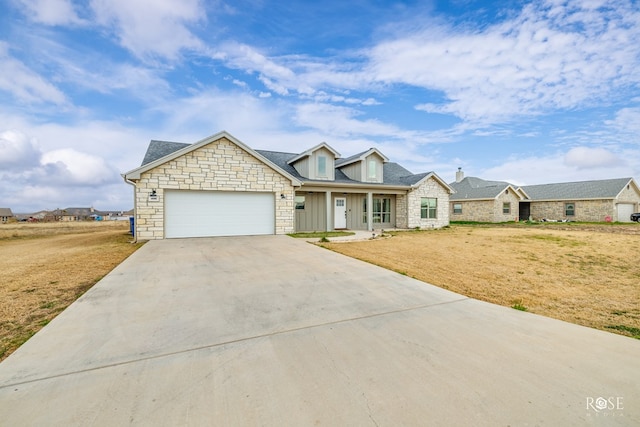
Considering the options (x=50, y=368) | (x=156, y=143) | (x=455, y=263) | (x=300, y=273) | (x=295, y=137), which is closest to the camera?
(x=50, y=368)

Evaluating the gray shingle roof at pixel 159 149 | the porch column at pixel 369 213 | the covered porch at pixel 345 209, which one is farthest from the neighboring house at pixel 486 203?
the gray shingle roof at pixel 159 149

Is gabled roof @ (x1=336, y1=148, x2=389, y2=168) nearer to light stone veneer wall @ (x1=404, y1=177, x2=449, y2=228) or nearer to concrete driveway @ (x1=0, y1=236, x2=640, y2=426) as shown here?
light stone veneer wall @ (x1=404, y1=177, x2=449, y2=228)

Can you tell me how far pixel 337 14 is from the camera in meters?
11.6

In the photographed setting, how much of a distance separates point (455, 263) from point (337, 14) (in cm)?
1150

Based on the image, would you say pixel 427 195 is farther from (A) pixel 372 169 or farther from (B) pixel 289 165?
(B) pixel 289 165

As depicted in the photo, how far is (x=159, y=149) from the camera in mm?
14445

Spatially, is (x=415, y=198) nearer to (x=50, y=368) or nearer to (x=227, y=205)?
(x=227, y=205)

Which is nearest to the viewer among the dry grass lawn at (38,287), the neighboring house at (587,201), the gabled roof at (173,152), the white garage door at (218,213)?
the dry grass lawn at (38,287)

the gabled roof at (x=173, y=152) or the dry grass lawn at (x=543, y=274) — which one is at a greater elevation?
the gabled roof at (x=173, y=152)

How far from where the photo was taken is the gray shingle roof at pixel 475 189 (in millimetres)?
26566

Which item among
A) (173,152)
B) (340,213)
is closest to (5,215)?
(173,152)

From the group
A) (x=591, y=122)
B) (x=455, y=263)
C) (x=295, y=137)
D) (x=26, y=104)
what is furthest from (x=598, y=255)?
(x=26, y=104)

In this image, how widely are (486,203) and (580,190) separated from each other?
1096 cm

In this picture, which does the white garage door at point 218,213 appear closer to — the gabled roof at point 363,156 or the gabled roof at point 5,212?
the gabled roof at point 363,156
